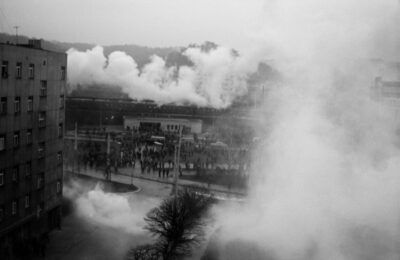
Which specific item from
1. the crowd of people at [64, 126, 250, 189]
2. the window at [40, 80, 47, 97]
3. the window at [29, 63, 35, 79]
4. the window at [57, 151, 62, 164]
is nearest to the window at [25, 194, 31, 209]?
the window at [57, 151, 62, 164]

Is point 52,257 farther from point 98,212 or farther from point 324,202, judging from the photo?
point 324,202

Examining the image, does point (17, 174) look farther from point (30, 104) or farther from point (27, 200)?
point (30, 104)

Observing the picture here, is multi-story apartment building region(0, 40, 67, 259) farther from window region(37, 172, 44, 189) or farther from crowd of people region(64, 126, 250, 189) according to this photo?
crowd of people region(64, 126, 250, 189)

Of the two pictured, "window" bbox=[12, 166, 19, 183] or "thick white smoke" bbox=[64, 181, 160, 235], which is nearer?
"window" bbox=[12, 166, 19, 183]

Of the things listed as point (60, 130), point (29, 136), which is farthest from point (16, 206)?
point (60, 130)

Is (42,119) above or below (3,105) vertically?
below

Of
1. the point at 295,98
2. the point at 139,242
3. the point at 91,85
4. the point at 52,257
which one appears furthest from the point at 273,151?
the point at 91,85
